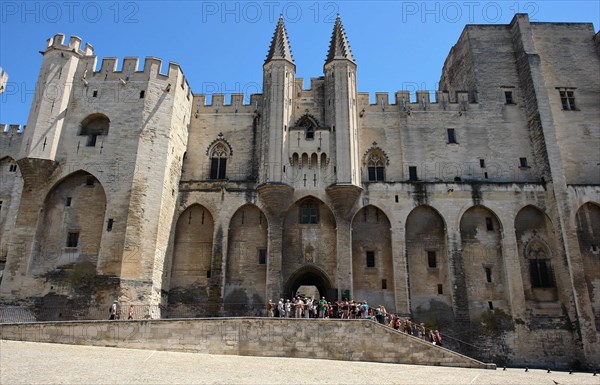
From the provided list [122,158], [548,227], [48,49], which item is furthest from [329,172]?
[48,49]

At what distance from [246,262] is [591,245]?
59.9ft

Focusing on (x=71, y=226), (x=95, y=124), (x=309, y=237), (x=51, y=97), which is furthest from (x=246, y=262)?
(x=51, y=97)

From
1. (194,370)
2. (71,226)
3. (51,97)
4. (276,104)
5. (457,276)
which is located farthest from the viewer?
(276,104)

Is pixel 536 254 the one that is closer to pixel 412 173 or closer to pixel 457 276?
pixel 457 276

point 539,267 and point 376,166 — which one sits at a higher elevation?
point 376,166

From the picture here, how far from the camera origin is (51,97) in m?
24.4

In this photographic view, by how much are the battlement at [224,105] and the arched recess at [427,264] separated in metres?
11.3

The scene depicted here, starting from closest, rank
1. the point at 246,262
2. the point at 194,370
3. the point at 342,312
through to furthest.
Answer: the point at 194,370 → the point at 342,312 → the point at 246,262

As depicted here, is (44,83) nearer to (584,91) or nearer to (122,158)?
(122,158)

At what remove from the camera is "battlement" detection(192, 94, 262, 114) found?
1109 inches

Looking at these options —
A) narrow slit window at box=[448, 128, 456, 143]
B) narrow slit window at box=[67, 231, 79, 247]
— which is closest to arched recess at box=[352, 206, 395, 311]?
narrow slit window at box=[448, 128, 456, 143]

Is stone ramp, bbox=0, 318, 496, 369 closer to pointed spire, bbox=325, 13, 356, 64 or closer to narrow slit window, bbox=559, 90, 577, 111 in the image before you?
pointed spire, bbox=325, 13, 356, 64

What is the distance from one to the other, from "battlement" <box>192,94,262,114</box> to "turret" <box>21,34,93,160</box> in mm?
6597

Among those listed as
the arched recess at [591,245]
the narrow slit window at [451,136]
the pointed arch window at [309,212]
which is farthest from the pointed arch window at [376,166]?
the arched recess at [591,245]
